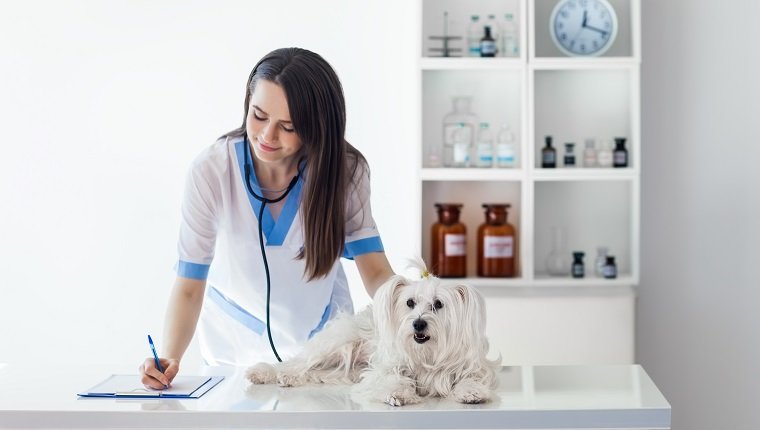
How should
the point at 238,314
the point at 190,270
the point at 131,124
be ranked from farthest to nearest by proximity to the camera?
the point at 131,124, the point at 238,314, the point at 190,270

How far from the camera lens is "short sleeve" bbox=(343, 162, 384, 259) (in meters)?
Answer: 2.18

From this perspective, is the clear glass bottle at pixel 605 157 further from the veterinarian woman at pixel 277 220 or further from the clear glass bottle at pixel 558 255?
the veterinarian woman at pixel 277 220

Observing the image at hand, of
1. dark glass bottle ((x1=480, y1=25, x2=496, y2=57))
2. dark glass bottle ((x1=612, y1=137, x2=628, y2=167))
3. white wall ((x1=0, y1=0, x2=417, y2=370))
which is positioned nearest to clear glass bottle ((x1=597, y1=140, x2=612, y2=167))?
dark glass bottle ((x1=612, y1=137, x2=628, y2=167))

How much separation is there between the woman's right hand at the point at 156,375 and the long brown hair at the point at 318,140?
549mm

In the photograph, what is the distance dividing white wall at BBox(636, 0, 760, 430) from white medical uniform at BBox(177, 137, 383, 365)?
154 cm

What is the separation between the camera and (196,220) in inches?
85.6

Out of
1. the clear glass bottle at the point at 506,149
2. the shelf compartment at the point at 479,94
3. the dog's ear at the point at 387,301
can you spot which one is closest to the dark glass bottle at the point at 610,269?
the clear glass bottle at the point at 506,149

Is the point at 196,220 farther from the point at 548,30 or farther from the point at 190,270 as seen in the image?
the point at 548,30

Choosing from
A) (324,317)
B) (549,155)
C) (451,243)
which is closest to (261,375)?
(324,317)

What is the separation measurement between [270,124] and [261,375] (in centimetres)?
64

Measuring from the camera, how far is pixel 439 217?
10.4 ft

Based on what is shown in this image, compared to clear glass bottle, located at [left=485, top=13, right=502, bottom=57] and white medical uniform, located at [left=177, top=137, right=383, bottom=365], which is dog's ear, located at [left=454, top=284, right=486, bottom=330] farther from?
clear glass bottle, located at [left=485, top=13, right=502, bottom=57]

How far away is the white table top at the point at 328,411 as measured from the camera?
146cm

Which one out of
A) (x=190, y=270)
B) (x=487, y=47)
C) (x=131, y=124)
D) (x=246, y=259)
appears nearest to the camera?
(x=190, y=270)
